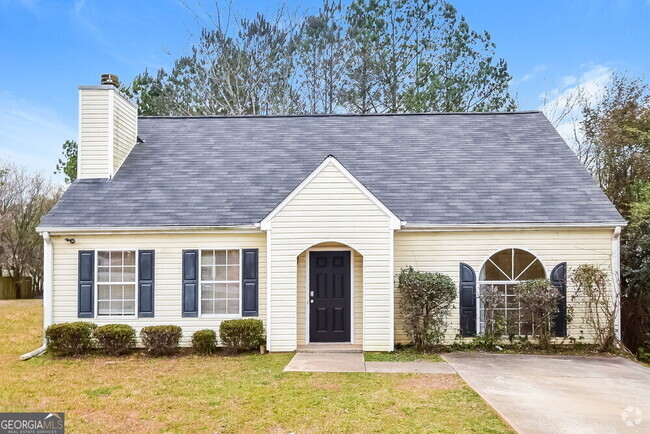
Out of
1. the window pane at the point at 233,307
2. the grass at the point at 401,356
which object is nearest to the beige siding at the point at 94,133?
the window pane at the point at 233,307

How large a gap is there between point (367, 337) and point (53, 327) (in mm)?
6599

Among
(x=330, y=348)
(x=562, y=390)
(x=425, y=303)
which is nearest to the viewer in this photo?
(x=562, y=390)

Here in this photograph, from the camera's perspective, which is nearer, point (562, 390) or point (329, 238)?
point (562, 390)

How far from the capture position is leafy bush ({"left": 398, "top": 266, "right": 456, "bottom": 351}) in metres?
9.52

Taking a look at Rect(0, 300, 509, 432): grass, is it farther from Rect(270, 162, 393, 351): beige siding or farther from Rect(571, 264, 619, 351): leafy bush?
Rect(571, 264, 619, 351): leafy bush

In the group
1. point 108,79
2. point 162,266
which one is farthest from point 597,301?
point 108,79

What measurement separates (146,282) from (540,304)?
8.60m

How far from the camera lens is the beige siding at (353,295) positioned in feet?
34.4

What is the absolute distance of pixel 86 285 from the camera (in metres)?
10.4

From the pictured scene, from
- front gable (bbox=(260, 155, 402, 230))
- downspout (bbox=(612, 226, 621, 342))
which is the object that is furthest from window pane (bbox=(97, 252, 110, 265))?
downspout (bbox=(612, 226, 621, 342))

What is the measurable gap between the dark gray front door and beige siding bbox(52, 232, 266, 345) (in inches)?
44.8

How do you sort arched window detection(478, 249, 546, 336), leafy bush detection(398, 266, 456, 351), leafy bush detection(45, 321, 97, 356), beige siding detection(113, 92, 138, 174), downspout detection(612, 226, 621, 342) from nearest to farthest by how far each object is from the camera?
leafy bush detection(398, 266, 456, 351) → leafy bush detection(45, 321, 97, 356) → downspout detection(612, 226, 621, 342) → arched window detection(478, 249, 546, 336) → beige siding detection(113, 92, 138, 174)

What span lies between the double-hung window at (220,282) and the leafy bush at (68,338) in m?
2.47

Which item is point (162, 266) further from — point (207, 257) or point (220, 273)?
point (220, 273)
